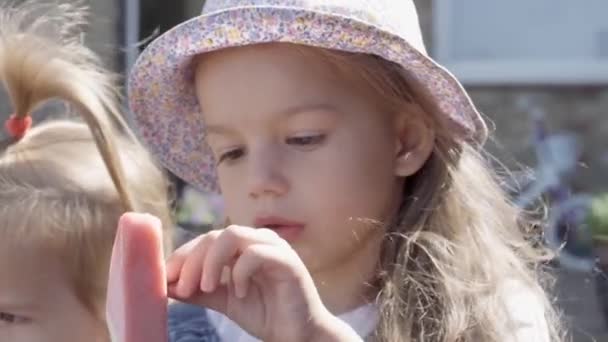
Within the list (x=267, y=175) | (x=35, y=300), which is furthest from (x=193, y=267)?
(x=35, y=300)

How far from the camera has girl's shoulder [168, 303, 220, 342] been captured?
5.81 feet

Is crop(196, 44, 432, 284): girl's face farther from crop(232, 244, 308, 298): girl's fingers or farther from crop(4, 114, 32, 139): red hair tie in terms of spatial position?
crop(4, 114, 32, 139): red hair tie

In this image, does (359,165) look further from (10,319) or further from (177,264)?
(10,319)

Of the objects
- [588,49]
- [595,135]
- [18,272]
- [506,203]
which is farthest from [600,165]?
[18,272]

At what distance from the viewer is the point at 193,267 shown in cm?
137

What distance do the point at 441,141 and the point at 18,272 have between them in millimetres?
621

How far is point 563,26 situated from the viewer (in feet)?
14.7

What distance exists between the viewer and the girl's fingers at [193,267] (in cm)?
137

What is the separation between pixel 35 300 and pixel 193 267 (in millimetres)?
540

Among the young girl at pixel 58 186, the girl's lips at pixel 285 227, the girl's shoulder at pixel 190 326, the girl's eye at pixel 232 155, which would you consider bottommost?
the girl's shoulder at pixel 190 326

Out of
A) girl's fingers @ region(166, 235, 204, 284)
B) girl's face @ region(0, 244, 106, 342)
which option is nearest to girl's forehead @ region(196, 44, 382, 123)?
girl's fingers @ region(166, 235, 204, 284)

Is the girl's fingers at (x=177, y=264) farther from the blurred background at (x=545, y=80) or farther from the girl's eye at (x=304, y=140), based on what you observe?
the blurred background at (x=545, y=80)

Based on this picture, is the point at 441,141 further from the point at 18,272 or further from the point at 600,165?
the point at 600,165

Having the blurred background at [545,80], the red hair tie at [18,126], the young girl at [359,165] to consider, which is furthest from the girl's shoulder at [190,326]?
the blurred background at [545,80]
